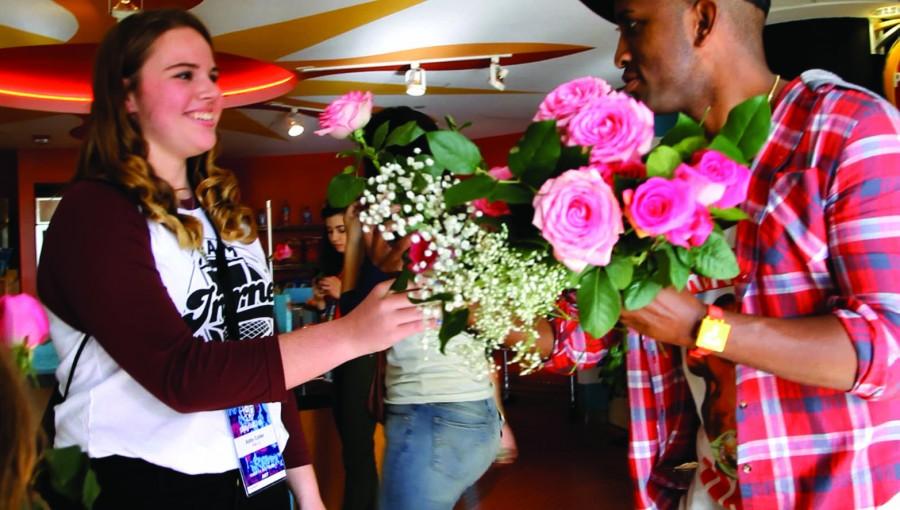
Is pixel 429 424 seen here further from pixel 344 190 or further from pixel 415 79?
pixel 415 79

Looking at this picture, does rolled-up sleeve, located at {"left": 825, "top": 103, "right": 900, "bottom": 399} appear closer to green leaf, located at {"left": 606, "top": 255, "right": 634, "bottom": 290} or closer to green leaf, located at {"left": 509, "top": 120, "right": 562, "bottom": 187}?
green leaf, located at {"left": 606, "top": 255, "right": 634, "bottom": 290}

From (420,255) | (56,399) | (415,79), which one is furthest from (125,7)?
(420,255)

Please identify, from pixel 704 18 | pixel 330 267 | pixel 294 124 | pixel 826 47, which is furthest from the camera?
pixel 294 124

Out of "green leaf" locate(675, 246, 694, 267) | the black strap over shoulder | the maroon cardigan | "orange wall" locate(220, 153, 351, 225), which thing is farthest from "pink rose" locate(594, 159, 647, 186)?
"orange wall" locate(220, 153, 351, 225)

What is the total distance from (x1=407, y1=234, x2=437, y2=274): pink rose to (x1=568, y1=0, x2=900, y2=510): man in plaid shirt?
0.30 m

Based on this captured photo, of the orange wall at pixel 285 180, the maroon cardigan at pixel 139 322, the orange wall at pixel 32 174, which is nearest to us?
the maroon cardigan at pixel 139 322

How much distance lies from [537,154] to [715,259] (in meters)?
0.27

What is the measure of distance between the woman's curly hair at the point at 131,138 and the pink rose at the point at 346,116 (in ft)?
1.23

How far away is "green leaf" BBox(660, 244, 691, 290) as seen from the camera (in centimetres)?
102

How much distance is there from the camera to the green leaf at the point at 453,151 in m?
1.06

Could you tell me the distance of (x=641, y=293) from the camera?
3.45ft

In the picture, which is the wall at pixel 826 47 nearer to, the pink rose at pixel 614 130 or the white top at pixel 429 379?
the white top at pixel 429 379

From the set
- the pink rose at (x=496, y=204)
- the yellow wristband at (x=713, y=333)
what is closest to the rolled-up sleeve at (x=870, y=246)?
the yellow wristband at (x=713, y=333)

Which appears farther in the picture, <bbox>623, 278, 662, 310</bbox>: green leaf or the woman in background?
the woman in background
